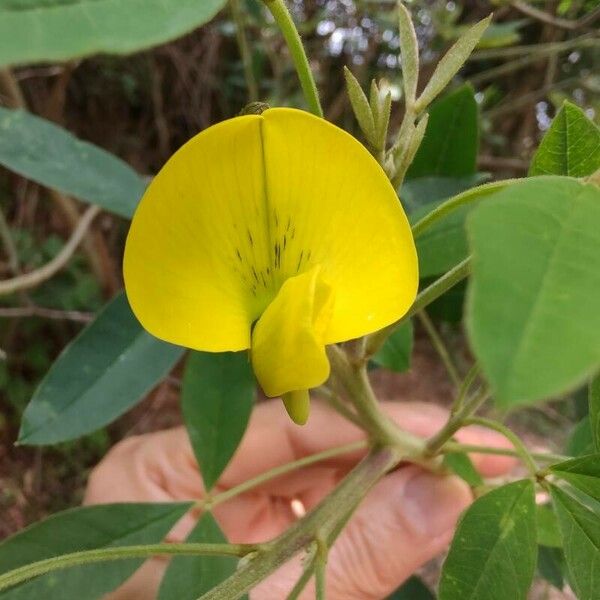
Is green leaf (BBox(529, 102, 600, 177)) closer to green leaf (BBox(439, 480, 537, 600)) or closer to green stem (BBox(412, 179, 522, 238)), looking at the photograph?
green stem (BBox(412, 179, 522, 238))

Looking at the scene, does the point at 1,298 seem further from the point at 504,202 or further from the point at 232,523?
the point at 504,202

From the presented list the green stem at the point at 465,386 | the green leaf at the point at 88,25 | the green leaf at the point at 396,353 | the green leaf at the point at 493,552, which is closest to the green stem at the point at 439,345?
the green leaf at the point at 396,353

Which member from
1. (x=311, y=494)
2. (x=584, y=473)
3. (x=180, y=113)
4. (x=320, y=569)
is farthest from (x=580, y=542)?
(x=180, y=113)

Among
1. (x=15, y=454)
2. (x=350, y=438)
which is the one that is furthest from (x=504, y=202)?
(x=15, y=454)

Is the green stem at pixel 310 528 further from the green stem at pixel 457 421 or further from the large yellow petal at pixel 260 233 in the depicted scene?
the large yellow petal at pixel 260 233

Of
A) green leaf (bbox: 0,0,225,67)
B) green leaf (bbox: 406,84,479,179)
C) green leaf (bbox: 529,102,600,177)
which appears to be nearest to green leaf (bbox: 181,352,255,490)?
green leaf (bbox: 406,84,479,179)

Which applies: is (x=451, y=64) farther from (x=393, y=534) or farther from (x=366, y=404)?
(x=393, y=534)
